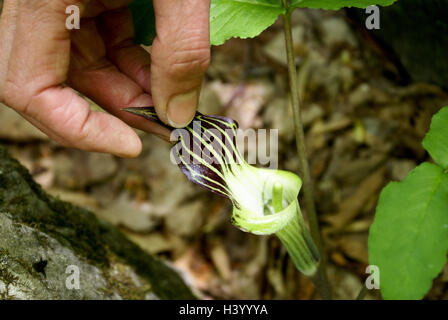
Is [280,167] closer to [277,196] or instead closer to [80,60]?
[277,196]

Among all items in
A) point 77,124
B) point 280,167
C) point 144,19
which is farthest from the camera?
point 280,167

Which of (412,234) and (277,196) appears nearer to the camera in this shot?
(412,234)

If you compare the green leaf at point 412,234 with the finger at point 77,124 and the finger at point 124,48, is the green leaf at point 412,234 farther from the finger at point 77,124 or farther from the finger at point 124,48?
the finger at point 124,48

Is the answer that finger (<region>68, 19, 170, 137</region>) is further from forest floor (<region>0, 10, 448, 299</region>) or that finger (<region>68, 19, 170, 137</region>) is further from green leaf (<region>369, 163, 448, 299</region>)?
forest floor (<region>0, 10, 448, 299</region>)

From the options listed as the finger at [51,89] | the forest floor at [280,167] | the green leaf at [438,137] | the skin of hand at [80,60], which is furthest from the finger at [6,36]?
the forest floor at [280,167]

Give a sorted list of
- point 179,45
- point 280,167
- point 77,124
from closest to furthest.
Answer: point 179,45
point 77,124
point 280,167

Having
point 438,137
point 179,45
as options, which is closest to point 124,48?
point 179,45
